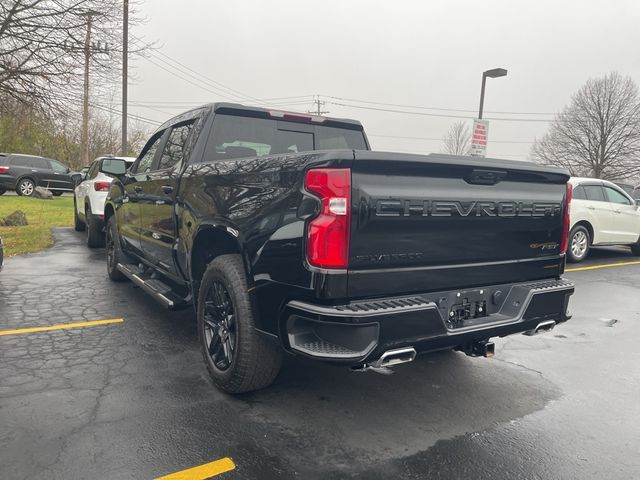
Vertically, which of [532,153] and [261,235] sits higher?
[532,153]

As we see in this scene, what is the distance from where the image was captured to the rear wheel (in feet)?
67.9

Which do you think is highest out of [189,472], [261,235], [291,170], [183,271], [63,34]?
[63,34]

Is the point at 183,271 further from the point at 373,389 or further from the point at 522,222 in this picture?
the point at 522,222

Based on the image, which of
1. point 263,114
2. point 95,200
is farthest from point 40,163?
point 263,114

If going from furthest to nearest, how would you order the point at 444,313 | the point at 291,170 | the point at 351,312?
the point at 444,313 → the point at 291,170 → the point at 351,312

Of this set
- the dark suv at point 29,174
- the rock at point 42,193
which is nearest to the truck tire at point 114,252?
the dark suv at point 29,174

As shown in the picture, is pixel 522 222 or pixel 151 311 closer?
pixel 522 222

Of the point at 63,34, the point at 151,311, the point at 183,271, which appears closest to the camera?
the point at 183,271

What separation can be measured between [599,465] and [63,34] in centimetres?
1375

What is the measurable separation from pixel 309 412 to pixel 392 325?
1.00 metres

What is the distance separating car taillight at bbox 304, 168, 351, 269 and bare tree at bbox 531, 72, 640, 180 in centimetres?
4246

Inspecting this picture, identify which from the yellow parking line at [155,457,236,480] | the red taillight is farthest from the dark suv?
the yellow parking line at [155,457,236,480]

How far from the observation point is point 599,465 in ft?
8.72

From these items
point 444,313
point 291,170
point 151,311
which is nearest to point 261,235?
point 291,170
